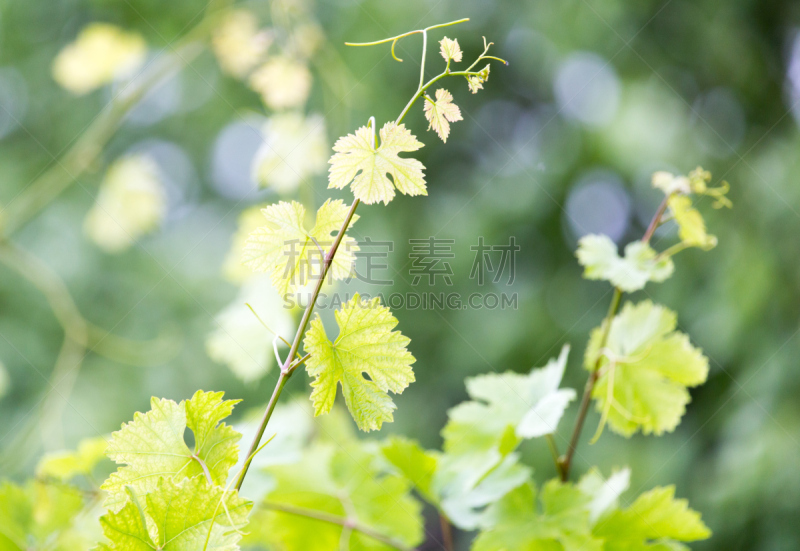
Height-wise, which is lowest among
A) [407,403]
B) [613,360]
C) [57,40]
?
[613,360]

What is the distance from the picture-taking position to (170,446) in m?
0.26

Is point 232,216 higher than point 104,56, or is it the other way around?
point 232,216

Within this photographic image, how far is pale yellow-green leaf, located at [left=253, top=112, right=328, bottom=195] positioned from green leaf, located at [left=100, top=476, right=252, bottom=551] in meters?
0.63

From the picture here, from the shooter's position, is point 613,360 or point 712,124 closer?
point 613,360

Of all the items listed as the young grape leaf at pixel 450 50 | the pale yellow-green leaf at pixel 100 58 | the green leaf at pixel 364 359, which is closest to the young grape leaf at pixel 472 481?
the green leaf at pixel 364 359

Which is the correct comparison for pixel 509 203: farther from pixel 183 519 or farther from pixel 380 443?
pixel 183 519

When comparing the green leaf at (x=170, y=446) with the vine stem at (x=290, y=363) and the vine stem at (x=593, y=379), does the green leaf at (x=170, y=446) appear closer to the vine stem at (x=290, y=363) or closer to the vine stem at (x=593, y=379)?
the vine stem at (x=290, y=363)

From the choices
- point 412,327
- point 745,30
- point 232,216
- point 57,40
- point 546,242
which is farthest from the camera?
point 232,216

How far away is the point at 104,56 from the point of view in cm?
91

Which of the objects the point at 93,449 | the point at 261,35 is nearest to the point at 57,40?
the point at 261,35

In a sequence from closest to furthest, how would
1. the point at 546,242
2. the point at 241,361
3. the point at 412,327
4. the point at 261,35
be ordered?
the point at 241,361 < the point at 261,35 < the point at 546,242 < the point at 412,327

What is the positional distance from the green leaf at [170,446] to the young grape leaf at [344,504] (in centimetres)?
19

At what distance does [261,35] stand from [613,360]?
71 centimetres

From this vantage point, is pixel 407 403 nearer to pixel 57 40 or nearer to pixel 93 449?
pixel 93 449
